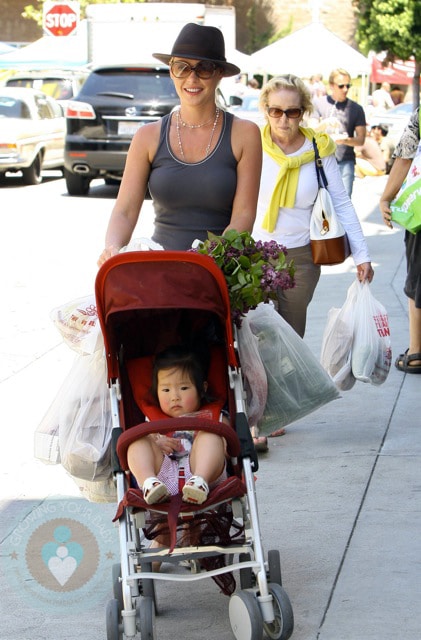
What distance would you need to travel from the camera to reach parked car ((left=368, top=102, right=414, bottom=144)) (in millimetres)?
25316

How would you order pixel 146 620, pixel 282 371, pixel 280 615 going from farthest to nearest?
pixel 282 371, pixel 280 615, pixel 146 620

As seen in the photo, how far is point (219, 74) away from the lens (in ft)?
15.5

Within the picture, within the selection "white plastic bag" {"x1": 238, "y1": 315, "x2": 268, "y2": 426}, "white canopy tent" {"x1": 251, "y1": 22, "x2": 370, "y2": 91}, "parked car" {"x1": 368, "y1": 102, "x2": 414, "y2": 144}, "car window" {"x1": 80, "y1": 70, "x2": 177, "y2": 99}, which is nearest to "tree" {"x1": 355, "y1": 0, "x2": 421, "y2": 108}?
"white canopy tent" {"x1": 251, "y1": 22, "x2": 370, "y2": 91}

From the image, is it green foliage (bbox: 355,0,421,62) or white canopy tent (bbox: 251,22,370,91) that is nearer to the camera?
white canopy tent (bbox: 251,22,370,91)

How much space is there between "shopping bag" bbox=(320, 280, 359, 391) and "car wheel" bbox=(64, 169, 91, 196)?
1253 cm

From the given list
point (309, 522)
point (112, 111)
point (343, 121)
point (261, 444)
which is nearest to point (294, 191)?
point (261, 444)

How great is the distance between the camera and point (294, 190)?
6.35 meters

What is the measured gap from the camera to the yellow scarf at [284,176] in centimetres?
630

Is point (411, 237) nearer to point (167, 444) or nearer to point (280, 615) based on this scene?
point (167, 444)

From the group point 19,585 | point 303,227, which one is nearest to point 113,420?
point 19,585

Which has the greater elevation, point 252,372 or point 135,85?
point 252,372

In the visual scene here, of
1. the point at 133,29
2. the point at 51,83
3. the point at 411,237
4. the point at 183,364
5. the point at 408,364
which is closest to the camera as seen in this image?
the point at 183,364

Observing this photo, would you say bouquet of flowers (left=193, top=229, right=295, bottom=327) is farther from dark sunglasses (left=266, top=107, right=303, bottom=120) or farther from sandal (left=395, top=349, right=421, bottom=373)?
sandal (left=395, top=349, right=421, bottom=373)

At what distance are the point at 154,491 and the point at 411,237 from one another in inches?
169
